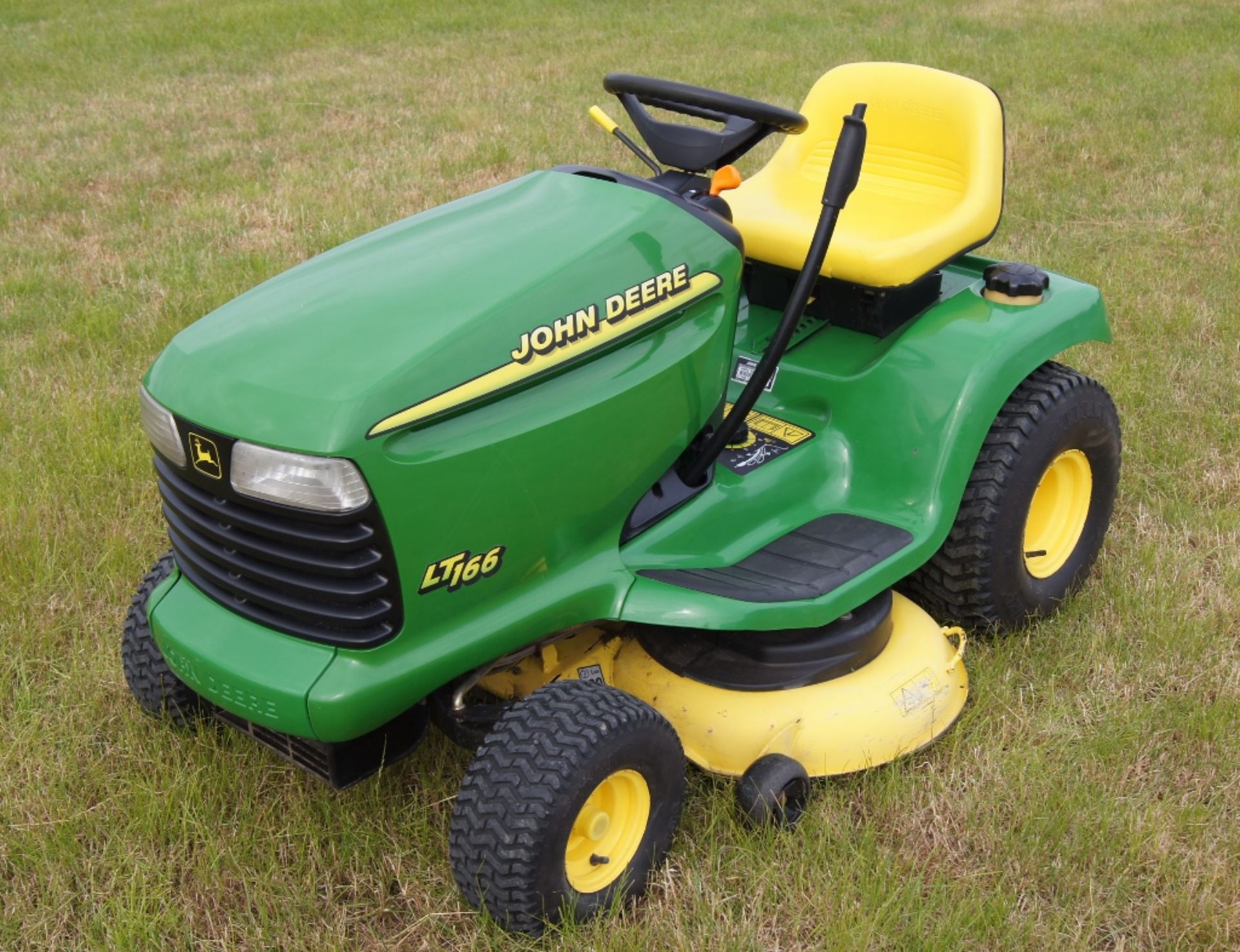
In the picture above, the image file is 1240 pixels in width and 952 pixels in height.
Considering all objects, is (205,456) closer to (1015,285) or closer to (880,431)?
(880,431)

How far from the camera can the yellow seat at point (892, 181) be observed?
8.57ft

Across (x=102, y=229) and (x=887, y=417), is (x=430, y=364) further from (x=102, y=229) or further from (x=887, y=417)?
(x=102, y=229)

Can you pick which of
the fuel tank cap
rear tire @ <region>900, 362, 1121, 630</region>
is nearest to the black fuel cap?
the fuel tank cap

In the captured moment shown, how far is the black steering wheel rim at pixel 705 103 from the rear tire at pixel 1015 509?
31.1 inches

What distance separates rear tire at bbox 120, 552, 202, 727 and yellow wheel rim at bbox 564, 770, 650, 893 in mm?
827

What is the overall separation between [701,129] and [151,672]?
139 centimetres

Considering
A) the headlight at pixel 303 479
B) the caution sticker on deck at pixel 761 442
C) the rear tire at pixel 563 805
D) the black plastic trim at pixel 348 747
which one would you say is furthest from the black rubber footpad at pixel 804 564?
the headlight at pixel 303 479

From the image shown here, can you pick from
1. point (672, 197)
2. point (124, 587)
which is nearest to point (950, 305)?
point (672, 197)

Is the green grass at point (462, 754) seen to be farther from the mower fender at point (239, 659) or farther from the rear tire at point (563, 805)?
the mower fender at point (239, 659)

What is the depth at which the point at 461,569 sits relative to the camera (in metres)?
1.97

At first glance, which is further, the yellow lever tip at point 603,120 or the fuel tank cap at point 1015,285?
the fuel tank cap at point 1015,285

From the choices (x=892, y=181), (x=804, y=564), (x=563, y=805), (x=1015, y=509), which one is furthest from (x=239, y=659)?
(x=892, y=181)

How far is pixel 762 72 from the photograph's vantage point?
800cm

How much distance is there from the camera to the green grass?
6.91ft
